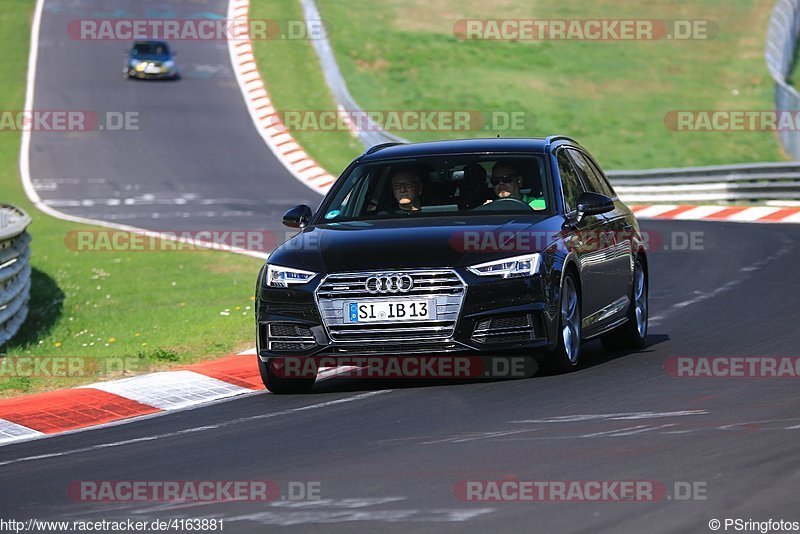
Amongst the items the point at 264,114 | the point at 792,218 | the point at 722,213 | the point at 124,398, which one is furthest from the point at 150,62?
the point at 124,398

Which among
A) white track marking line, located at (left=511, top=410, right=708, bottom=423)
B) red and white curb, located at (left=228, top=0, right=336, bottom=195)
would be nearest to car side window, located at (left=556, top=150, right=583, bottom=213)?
white track marking line, located at (left=511, top=410, right=708, bottom=423)

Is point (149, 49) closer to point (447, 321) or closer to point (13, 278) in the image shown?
point (13, 278)

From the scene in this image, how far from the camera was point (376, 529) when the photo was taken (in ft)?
20.0

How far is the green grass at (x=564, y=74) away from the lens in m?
38.8

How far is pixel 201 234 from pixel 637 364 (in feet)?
50.9

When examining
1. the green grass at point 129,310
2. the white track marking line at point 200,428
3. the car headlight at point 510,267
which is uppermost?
the car headlight at point 510,267

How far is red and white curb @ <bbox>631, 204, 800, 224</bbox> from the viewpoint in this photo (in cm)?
2644

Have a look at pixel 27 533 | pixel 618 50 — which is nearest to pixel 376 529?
pixel 27 533

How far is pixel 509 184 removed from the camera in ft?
36.0

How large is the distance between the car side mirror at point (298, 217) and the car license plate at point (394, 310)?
1365 mm

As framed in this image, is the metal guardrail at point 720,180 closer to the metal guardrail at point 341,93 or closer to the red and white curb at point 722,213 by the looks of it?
the metal guardrail at point 341,93

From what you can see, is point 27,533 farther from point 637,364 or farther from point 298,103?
point 298,103

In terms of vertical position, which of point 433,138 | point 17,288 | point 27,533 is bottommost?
point 433,138

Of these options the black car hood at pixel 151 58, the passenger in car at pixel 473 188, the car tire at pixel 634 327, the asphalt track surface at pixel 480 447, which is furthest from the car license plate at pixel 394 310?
the black car hood at pixel 151 58
